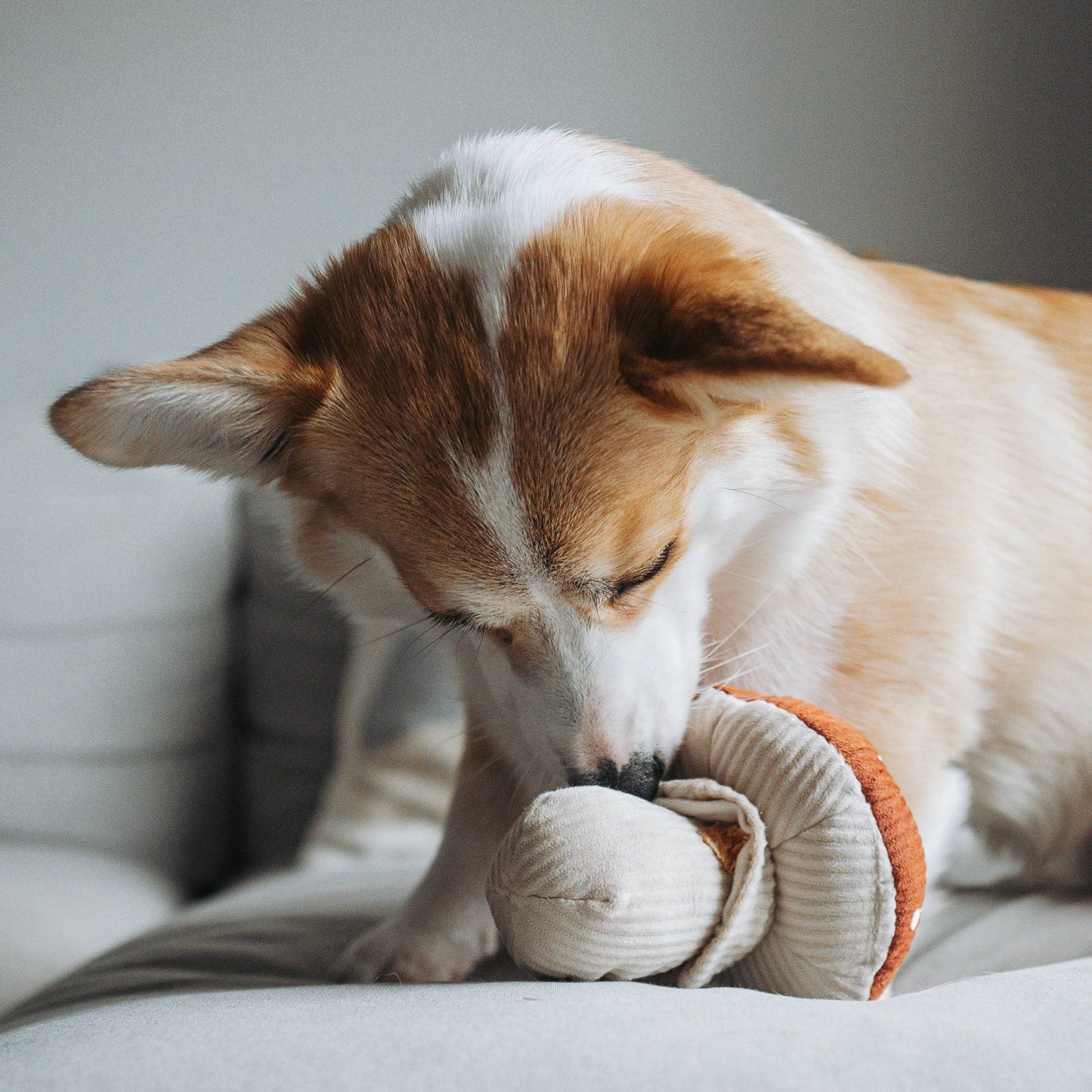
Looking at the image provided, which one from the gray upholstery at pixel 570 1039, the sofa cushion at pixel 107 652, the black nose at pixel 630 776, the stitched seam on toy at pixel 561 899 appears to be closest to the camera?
the gray upholstery at pixel 570 1039

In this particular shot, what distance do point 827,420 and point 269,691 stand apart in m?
1.39

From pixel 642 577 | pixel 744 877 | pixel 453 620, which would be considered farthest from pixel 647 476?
pixel 744 877

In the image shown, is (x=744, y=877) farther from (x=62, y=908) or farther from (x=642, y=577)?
(x=62, y=908)

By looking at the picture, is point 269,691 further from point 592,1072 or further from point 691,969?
point 592,1072

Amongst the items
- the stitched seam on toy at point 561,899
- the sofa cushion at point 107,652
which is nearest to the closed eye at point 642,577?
the stitched seam on toy at point 561,899

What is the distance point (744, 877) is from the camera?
678mm

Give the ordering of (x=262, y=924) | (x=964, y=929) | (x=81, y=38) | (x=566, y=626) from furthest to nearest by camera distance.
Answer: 1. (x=81, y=38)
2. (x=262, y=924)
3. (x=964, y=929)
4. (x=566, y=626)

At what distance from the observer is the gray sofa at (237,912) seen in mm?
503

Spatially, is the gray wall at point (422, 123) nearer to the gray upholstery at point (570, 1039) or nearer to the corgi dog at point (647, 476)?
the corgi dog at point (647, 476)

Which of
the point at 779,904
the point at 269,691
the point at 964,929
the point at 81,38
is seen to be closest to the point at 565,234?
the point at 779,904

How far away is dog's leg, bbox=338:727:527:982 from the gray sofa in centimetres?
3

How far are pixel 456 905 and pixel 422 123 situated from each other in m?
1.83

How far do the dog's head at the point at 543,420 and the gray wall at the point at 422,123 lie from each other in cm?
149

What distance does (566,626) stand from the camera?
0.79 m
